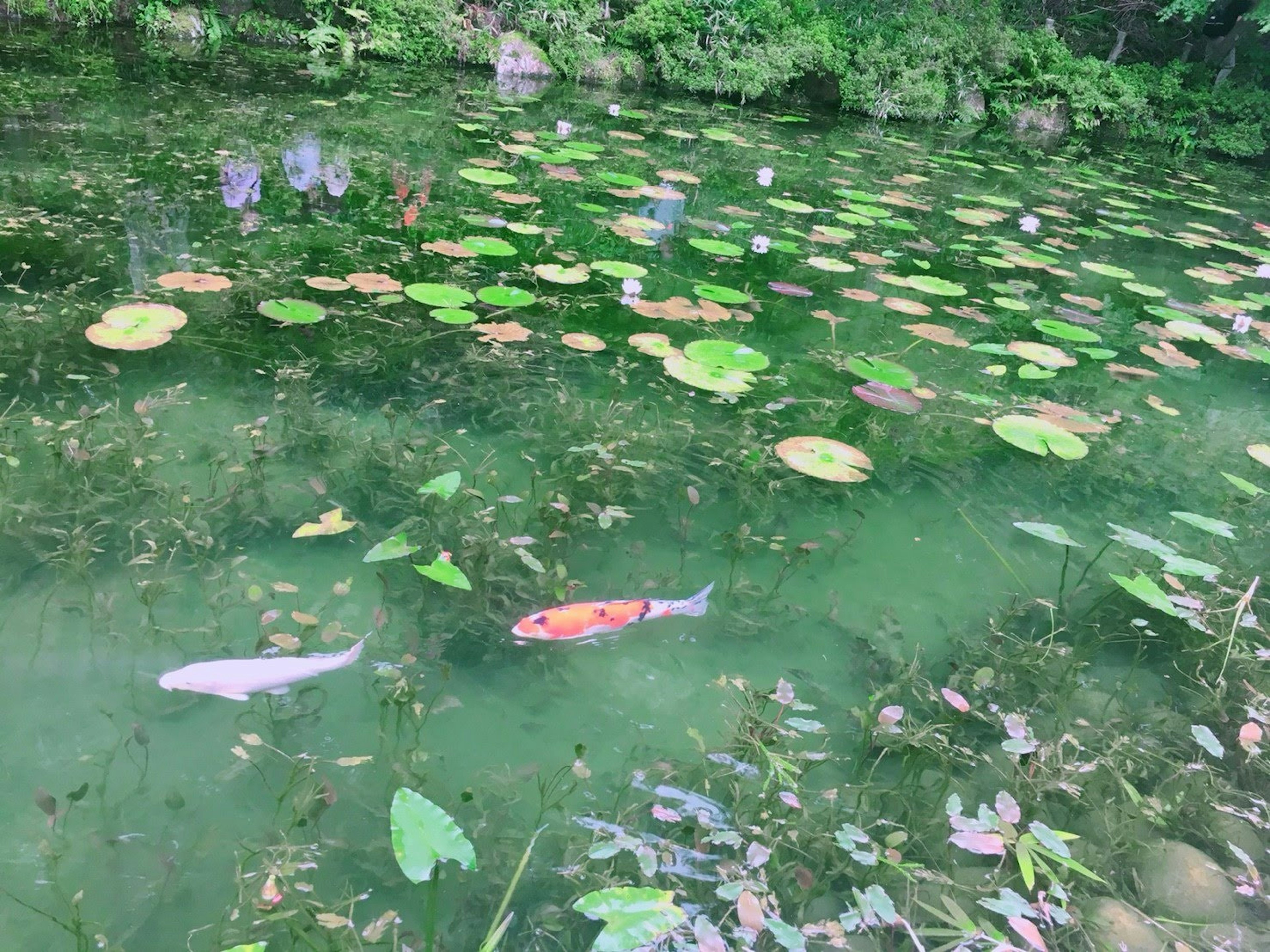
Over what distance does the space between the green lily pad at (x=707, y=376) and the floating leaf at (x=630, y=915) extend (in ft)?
5.78

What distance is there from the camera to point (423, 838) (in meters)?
1.06

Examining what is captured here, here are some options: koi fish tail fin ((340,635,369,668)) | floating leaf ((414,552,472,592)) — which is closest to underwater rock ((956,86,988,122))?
floating leaf ((414,552,472,592))

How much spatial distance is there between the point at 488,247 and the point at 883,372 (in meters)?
1.77

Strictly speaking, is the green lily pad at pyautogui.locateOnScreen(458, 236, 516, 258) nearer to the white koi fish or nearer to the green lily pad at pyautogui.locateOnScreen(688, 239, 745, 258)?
the green lily pad at pyautogui.locateOnScreen(688, 239, 745, 258)

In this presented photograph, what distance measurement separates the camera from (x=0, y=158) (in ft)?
12.4

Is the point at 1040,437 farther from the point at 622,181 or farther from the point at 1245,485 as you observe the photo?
the point at 622,181

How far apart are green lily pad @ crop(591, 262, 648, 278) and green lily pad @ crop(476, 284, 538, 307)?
0.45m

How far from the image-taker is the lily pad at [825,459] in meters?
2.29

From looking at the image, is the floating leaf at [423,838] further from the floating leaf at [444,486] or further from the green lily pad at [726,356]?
the green lily pad at [726,356]

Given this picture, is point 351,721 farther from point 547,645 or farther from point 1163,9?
point 1163,9

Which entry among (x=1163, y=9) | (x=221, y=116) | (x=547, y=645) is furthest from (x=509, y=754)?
(x=1163, y=9)

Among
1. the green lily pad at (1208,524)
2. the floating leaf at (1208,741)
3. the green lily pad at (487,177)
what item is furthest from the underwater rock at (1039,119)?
the floating leaf at (1208,741)

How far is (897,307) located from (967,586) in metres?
1.88

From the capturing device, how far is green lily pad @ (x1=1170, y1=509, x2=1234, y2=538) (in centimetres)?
214
